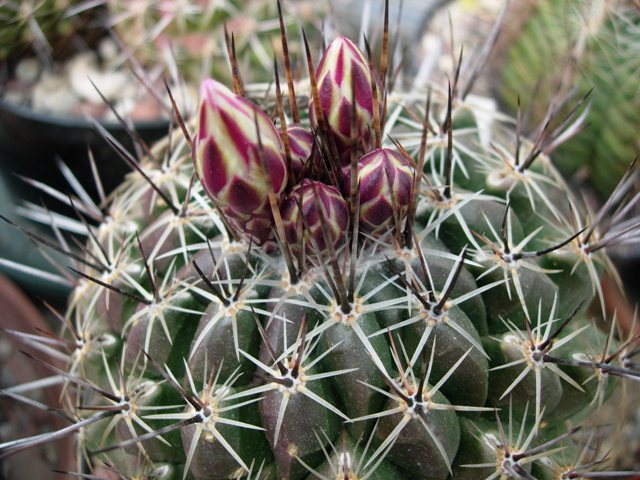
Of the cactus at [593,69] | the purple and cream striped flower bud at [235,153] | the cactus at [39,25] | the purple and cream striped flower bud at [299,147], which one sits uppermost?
the purple and cream striped flower bud at [235,153]

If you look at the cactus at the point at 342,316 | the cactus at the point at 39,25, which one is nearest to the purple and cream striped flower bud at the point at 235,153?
the cactus at the point at 342,316

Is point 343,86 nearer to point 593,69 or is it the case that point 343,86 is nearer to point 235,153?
point 235,153

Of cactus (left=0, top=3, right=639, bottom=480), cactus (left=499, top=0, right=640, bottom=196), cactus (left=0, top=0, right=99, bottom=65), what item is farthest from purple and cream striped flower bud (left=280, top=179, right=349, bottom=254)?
cactus (left=0, top=0, right=99, bottom=65)

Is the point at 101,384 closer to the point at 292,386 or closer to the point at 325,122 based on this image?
the point at 292,386

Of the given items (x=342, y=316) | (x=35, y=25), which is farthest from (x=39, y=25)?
(x=342, y=316)

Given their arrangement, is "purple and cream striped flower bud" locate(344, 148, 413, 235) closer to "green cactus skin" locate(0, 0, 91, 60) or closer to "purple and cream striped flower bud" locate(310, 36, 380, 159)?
"purple and cream striped flower bud" locate(310, 36, 380, 159)

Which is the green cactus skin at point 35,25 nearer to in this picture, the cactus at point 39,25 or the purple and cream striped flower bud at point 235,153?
the cactus at point 39,25
